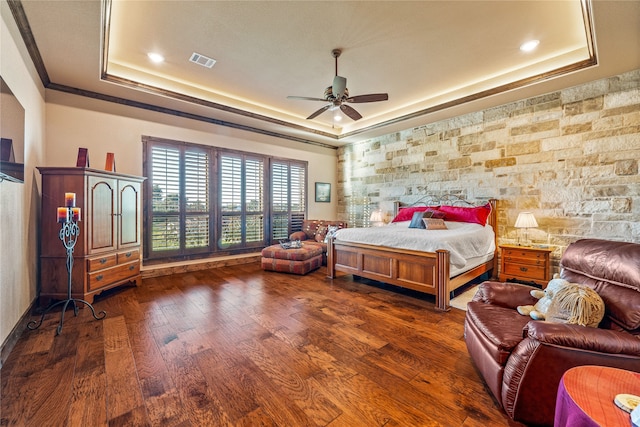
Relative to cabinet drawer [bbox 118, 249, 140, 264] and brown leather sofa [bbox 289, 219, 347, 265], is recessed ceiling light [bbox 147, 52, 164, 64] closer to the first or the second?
cabinet drawer [bbox 118, 249, 140, 264]

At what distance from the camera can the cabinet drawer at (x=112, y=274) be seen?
10.5 ft

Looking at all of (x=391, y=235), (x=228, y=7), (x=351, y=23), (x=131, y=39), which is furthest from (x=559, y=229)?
(x=131, y=39)

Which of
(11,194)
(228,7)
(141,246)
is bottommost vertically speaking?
(141,246)

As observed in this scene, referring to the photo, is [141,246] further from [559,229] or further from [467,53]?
[559,229]

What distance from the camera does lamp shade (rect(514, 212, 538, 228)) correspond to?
12.5 ft

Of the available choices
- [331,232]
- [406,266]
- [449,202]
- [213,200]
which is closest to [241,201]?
[213,200]

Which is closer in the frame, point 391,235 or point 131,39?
point 131,39

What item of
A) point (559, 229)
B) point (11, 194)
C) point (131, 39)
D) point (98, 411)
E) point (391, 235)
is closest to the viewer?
point (98, 411)

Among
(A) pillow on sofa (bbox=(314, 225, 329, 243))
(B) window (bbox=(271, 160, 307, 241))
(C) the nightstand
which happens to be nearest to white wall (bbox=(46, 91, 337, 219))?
(B) window (bbox=(271, 160, 307, 241))

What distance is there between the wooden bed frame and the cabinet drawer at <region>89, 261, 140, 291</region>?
2918mm

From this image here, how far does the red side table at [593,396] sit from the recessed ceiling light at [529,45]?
355cm

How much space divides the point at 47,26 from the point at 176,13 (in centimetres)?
116

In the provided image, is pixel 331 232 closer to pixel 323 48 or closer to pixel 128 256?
pixel 323 48

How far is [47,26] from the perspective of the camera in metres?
2.45
